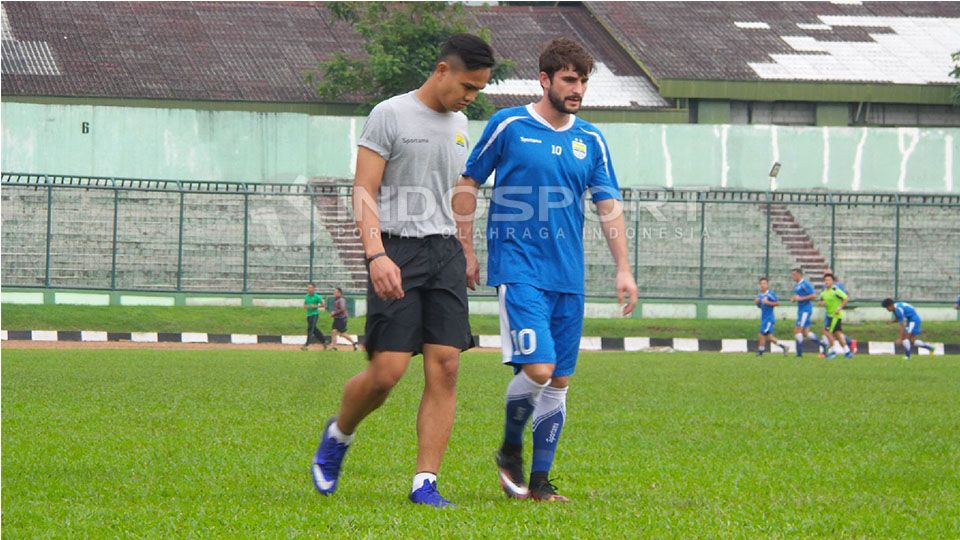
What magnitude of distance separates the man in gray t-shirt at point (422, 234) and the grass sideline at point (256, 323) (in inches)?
1000

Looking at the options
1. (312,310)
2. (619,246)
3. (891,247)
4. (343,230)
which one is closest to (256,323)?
(312,310)

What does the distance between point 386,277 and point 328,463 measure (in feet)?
3.38

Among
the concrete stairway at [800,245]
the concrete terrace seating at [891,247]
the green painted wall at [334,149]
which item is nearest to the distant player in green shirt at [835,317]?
the concrete terrace seating at [891,247]

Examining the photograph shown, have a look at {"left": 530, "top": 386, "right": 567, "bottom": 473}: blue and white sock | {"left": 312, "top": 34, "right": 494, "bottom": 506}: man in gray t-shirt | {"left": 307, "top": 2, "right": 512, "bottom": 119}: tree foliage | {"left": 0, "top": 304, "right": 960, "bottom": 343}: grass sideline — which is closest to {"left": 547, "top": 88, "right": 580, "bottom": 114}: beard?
{"left": 312, "top": 34, "right": 494, "bottom": 506}: man in gray t-shirt

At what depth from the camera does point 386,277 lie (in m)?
6.20

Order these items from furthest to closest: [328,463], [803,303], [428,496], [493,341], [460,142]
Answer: [493,341]
[803,303]
[328,463]
[460,142]
[428,496]

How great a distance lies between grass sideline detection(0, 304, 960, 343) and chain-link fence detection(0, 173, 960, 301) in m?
0.75

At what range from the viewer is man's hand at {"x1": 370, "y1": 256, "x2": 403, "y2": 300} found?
6.20 metres

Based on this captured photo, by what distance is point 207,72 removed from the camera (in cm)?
4634

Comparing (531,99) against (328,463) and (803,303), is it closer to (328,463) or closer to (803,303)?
(803,303)

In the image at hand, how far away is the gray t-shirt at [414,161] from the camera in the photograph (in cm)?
645

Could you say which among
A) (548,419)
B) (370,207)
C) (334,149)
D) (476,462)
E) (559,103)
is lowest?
(476,462)

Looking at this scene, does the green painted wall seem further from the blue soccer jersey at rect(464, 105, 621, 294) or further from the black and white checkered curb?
the blue soccer jersey at rect(464, 105, 621, 294)

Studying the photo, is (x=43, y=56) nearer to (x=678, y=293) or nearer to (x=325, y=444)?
(x=678, y=293)
